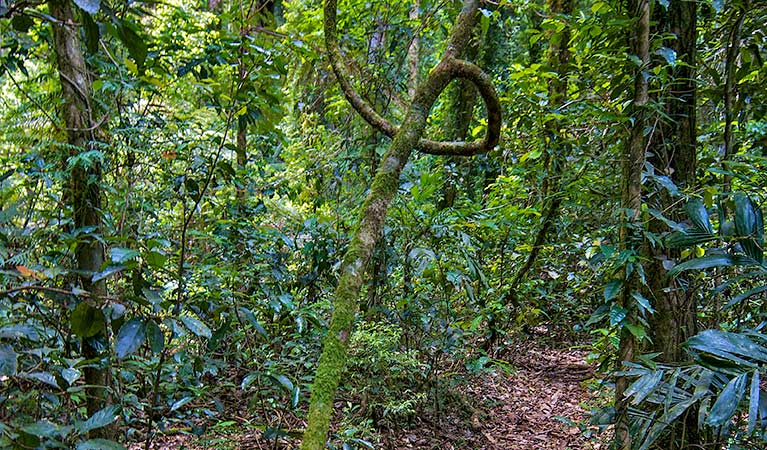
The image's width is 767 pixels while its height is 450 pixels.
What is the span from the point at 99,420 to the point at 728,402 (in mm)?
1868

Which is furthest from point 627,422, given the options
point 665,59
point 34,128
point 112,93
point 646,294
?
point 34,128

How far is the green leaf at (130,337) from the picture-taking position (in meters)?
1.48

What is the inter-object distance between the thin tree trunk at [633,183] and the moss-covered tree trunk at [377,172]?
630 mm

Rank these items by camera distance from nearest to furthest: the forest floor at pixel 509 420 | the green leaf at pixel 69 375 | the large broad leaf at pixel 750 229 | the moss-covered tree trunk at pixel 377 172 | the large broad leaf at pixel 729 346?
1. the large broad leaf at pixel 729 346
2. the large broad leaf at pixel 750 229
3. the moss-covered tree trunk at pixel 377 172
4. the green leaf at pixel 69 375
5. the forest floor at pixel 509 420

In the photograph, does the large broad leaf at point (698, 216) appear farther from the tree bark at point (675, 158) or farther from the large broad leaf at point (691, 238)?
the tree bark at point (675, 158)

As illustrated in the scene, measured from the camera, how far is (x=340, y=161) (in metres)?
3.83

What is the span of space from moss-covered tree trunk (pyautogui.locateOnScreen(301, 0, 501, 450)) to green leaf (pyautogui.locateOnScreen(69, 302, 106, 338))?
694mm

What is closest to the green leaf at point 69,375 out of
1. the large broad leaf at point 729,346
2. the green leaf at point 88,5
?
the green leaf at point 88,5

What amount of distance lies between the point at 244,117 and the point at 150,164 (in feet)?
1.90

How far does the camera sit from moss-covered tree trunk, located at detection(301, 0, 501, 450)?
Result: 1.60 m

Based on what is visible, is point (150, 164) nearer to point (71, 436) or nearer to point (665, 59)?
point (71, 436)

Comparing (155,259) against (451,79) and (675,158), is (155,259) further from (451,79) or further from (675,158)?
(675,158)

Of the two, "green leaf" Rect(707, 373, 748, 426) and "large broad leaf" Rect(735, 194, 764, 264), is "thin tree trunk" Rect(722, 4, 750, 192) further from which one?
"green leaf" Rect(707, 373, 748, 426)

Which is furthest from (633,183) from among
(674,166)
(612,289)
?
(612,289)
